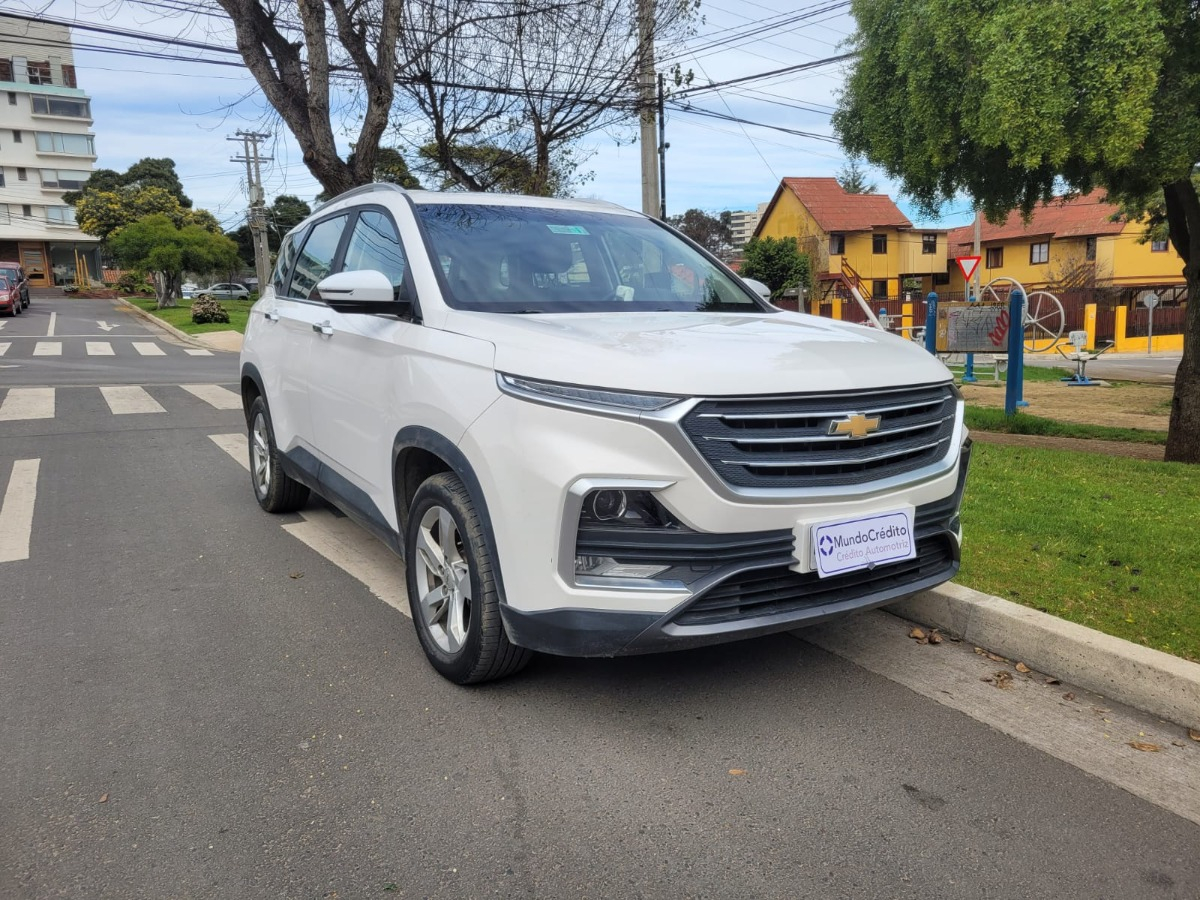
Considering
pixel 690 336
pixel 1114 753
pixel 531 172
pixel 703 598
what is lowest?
pixel 1114 753

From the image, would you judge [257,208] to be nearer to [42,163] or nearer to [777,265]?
[777,265]

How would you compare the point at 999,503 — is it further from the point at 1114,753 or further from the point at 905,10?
the point at 905,10

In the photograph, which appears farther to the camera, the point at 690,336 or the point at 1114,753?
the point at 690,336

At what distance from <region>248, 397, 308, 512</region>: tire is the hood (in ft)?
9.54

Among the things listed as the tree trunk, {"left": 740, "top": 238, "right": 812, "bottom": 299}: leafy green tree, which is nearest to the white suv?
the tree trunk

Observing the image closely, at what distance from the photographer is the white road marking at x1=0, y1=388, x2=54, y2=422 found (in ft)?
36.2

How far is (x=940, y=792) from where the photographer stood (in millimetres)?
2777

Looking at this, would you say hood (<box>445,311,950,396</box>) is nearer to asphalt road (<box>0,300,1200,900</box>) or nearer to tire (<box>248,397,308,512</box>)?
asphalt road (<box>0,300,1200,900</box>)

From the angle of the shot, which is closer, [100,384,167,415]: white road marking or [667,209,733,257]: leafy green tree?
[100,384,167,415]: white road marking

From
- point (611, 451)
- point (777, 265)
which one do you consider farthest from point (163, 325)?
point (611, 451)

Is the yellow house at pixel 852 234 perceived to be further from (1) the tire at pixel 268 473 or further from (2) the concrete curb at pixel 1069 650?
(2) the concrete curb at pixel 1069 650

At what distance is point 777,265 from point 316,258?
1480 inches

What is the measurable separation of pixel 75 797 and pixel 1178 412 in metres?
8.94

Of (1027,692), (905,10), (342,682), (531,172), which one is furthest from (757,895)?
(531,172)
